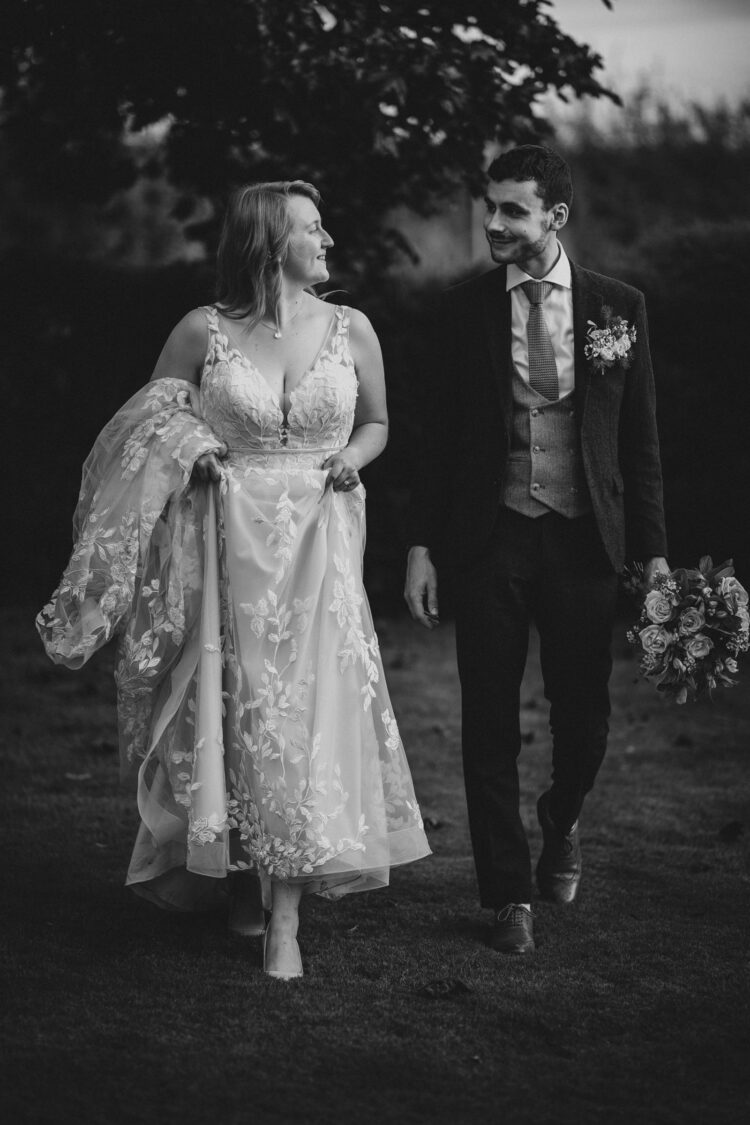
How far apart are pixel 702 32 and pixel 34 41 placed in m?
14.9

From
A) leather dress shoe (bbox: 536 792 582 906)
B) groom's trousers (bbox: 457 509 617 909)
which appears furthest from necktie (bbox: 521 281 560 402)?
leather dress shoe (bbox: 536 792 582 906)

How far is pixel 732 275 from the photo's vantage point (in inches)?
408

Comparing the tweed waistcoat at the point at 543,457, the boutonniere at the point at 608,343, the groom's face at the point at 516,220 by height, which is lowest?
the tweed waistcoat at the point at 543,457

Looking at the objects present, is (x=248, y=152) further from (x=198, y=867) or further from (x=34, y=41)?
(x=198, y=867)

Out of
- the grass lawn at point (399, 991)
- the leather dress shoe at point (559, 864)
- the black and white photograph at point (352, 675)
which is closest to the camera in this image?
the grass lawn at point (399, 991)

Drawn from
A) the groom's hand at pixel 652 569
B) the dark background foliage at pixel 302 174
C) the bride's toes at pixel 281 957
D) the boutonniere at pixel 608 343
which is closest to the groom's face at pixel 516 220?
the boutonniere at pixel 608 343

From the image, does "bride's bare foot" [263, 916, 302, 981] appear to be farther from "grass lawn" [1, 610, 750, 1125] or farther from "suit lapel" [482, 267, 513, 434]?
"suit lapel" [482, 267, 513, 434]

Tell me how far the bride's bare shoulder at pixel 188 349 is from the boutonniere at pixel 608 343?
1.25 metres

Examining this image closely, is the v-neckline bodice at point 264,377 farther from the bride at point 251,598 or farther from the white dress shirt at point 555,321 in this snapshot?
the white dress shirt at point 555,321

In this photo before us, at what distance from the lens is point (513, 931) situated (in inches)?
170

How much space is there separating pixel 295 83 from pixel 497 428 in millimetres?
2690

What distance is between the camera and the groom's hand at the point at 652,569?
176 inches

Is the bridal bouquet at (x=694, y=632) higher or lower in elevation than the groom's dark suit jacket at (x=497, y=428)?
lower

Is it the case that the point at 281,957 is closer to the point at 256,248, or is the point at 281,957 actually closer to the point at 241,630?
the point at 241,630
